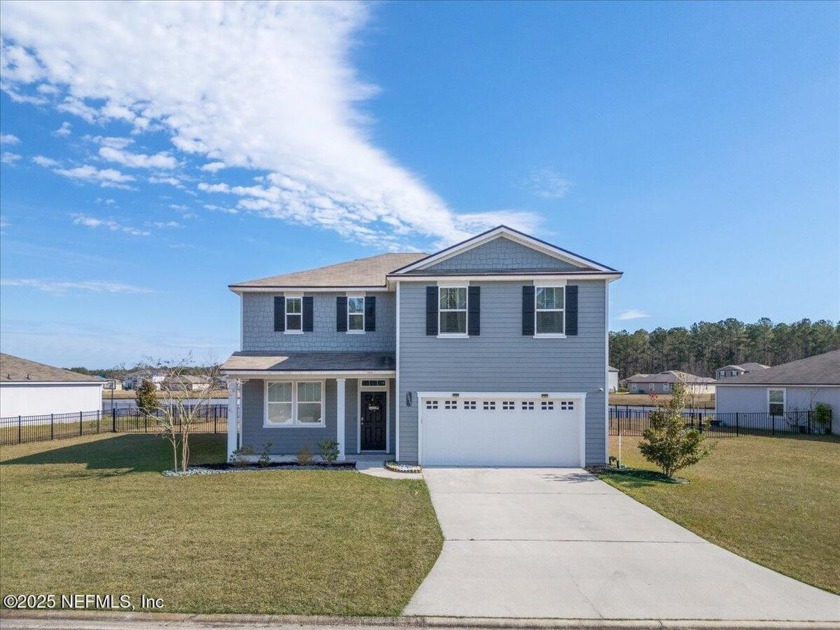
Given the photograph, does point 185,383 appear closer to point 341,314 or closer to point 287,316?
point 287,316

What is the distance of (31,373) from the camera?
27219 mm

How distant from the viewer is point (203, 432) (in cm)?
2238

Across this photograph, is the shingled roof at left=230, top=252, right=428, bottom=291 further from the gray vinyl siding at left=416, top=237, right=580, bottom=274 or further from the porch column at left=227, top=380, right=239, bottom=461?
the porch column at left=227, top=380, right=239, bottom=461

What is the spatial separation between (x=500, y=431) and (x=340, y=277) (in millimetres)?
7421

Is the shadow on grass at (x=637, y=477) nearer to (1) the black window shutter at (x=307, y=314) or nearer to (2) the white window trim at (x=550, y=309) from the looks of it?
(2) the white window trim at (x=550, y=309)

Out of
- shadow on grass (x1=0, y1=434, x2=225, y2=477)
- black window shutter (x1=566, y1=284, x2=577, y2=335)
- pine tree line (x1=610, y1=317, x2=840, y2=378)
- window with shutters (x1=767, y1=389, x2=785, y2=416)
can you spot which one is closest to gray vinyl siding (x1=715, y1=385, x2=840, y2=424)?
window with shutters (x1=767, y1=389, x2=785, y2=416)

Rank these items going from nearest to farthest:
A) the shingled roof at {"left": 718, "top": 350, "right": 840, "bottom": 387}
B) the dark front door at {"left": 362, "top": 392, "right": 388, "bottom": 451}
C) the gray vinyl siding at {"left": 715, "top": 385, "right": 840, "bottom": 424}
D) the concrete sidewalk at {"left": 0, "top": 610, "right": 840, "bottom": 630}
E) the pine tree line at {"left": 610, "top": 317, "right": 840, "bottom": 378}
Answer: the concrete sidewalk at {"left": 0, "top": 610, "right": 840, "bottom": 630}
the dark front door at {"left": 362, "top": 392, "right": 388, "bottom": 451}
the gray vinyl siding at {"left": 715, "top": 385, "right": 840, "bottom": 424}
the shingled roof at {"left": 718, "top": 350, "right": 840, "bottom": 387}
the pine tree line at {"left": 610, "top": 317, "right": 840, "bottom": 378}

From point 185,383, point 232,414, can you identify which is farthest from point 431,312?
point 185,383

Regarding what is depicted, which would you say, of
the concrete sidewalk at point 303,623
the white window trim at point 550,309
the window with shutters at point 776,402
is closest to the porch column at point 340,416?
the white window trim at point 550,309

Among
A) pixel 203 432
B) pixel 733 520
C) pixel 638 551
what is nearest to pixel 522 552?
pixel 638 551

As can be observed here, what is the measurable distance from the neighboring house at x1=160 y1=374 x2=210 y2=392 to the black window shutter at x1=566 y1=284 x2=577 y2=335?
1080 cm

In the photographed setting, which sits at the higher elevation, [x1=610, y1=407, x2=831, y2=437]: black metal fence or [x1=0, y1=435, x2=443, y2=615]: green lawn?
[x1=0, y1=435, x2=443, y2=615]: green lawn

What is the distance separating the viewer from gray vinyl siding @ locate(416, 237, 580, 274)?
14.1 metres

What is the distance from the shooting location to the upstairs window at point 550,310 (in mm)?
13906
